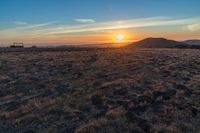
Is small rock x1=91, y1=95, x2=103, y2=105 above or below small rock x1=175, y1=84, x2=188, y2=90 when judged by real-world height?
below

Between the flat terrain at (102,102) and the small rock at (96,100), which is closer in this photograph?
the flat terrain at (102,102)

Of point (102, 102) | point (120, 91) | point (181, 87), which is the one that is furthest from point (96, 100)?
point (181, 87)

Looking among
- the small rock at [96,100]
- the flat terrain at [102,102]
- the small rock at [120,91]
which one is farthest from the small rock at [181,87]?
the small rock at [96,100]

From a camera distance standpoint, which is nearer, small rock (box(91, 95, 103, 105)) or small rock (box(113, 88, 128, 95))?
small rock (box(91, 95, 103, 105))

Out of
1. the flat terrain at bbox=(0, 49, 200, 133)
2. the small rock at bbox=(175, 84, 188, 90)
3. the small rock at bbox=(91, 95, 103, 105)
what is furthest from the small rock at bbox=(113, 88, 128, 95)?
the small rock at bbox=(175, 84, 188, 90)

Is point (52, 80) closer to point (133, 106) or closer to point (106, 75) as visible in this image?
point (106, 75)

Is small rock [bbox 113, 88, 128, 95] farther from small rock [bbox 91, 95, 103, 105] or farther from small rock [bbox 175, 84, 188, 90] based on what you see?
small rock [bbox 175, 84, 188, 90]

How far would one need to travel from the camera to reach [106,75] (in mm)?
21672

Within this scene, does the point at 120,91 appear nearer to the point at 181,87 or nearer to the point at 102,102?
the point at 102,102

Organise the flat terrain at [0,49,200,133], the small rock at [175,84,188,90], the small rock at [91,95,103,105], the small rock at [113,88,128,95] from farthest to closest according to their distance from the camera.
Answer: the small rock at [175,84,188,90] < the small rock at [113,88,128,95] < the small rock at [91,95,103,105] < the flat terrain at [0,49,200,133]

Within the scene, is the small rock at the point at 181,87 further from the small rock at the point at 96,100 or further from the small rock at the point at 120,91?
the small rock at the point at 96,100

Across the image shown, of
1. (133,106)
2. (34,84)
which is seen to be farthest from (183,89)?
(34,84)

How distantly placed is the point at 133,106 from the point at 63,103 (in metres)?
3.83

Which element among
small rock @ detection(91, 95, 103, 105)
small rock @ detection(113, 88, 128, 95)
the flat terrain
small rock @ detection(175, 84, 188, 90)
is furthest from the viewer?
small rock @ detection(175, 84, 188, 90)
